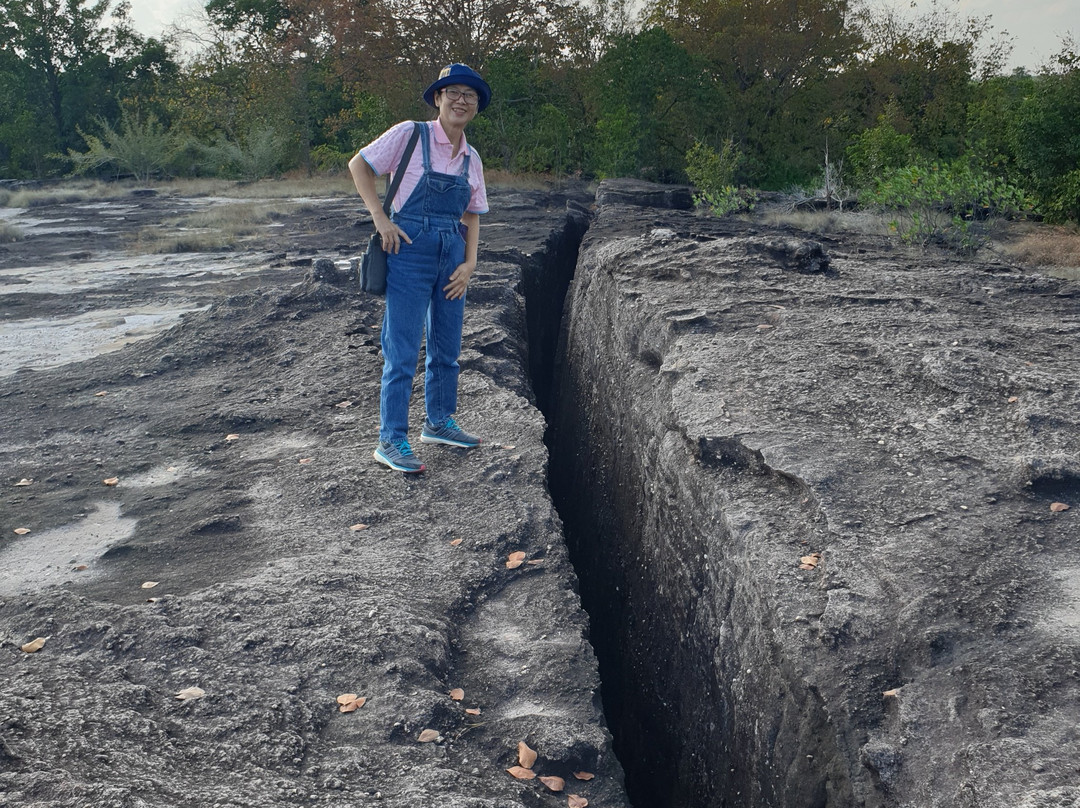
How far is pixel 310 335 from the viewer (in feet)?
22.5

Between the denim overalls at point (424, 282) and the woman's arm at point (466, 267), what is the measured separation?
0.09ft

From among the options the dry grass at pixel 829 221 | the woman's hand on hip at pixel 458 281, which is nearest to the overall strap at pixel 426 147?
the woman's hand on hip at pixel 458 281

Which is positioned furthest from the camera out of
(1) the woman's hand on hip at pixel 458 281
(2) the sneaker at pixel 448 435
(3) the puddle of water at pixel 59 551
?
(2) the sneaker at pixel 448 435

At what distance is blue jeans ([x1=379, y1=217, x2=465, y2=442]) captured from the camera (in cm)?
367

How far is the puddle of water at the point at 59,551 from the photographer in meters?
3.49

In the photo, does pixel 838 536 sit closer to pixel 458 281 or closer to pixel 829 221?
pixel 458 281

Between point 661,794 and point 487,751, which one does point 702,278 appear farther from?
point 487,751

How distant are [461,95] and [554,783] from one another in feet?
8.00

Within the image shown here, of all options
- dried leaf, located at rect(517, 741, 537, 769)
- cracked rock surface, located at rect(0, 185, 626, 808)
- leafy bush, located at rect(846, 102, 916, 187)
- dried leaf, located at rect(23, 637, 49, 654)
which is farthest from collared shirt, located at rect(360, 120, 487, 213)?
leafy bush, located at rect(846, 102, 916, 187)

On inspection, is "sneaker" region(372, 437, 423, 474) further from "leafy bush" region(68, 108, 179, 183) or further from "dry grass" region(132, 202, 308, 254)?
"leafy bush" region(68, 108, 179, 183)

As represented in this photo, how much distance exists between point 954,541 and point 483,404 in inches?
109

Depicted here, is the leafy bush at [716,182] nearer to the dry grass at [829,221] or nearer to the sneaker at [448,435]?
the dry grass at [829,221]

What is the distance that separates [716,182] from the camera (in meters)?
14.8

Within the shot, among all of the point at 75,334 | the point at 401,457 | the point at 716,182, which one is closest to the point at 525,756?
the point at 401,457
